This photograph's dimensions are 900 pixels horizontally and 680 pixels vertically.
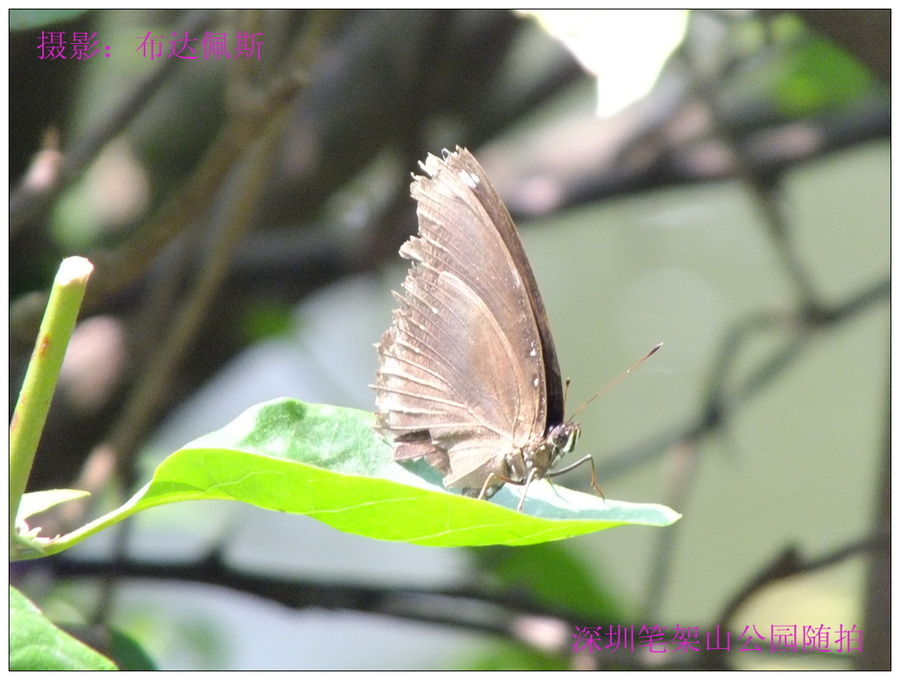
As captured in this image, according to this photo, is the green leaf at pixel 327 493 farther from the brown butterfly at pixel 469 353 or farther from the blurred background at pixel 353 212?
the blurred background at pixel 353 212

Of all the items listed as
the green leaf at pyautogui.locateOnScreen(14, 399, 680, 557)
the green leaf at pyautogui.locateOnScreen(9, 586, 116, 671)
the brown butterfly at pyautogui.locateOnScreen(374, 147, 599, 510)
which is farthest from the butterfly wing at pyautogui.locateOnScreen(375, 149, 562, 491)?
the green leaf at pyautogui.locateOnScreen(9, 586, 116, 671)

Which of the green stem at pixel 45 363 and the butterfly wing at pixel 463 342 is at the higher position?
the butterfly wing at pixel 463 342

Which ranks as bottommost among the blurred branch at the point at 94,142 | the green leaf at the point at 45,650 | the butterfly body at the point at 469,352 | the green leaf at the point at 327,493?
the green leaf at the point at 45,650

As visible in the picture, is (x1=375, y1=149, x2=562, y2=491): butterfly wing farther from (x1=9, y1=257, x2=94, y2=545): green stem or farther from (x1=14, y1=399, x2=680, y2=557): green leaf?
(x1=9, y1=257, x2=94, y2=545): green stem

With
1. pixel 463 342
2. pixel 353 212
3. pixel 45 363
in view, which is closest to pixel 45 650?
pixel 45 363

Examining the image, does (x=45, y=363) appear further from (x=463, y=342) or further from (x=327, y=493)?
(x=463, y=342)

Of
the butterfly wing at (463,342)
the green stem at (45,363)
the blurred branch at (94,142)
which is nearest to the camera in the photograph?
the green stem at (45,363)

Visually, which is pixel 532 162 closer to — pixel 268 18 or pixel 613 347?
pixel 268 18

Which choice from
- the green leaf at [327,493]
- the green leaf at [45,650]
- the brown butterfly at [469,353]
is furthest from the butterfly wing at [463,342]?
the green leaf at [45,650]
